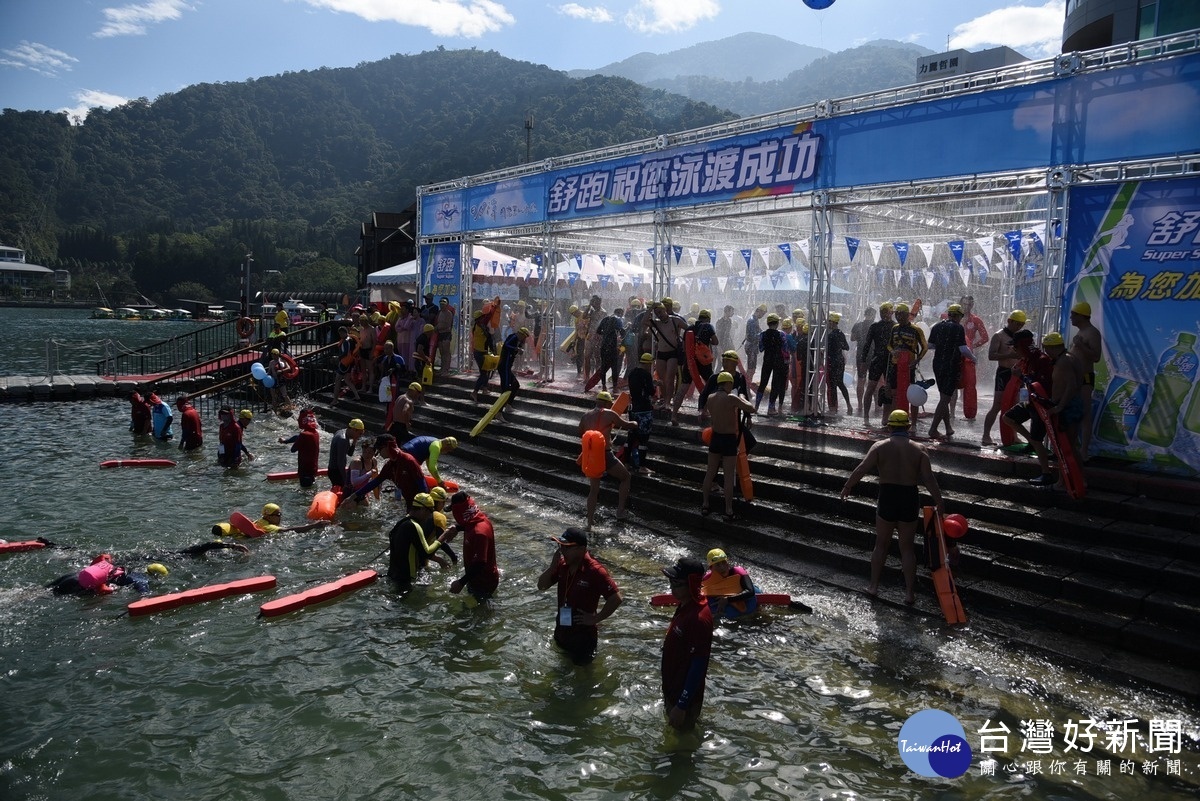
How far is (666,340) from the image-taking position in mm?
13477

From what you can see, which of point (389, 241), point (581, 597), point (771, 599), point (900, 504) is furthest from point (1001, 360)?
point (389, 241)

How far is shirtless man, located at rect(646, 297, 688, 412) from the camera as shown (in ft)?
44.0

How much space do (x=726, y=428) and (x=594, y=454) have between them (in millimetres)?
1721

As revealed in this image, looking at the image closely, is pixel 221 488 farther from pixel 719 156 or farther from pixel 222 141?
pixel 222 141

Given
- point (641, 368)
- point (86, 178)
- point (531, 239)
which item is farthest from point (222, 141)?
point (641, 368)

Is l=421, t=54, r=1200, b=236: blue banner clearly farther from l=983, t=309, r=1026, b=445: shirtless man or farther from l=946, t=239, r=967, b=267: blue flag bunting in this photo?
l=946, t=239, r=967, b=267: blue flag bunting

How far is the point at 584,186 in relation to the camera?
682 inches

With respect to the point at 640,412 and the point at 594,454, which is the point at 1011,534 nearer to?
the point at 594,454

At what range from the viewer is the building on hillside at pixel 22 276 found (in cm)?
11394

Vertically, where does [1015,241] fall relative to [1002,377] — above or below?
above

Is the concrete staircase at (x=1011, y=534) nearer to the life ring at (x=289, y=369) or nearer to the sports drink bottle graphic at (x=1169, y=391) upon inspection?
the sports drink bottle graphic at (x=1169, y=391)

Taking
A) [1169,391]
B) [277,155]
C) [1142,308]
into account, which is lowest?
[1169,391]

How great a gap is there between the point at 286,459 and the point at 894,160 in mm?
12161

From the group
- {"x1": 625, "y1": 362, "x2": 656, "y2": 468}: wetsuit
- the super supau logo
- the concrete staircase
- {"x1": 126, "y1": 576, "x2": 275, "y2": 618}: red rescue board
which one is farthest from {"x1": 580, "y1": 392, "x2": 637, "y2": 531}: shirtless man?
the super supau logo
